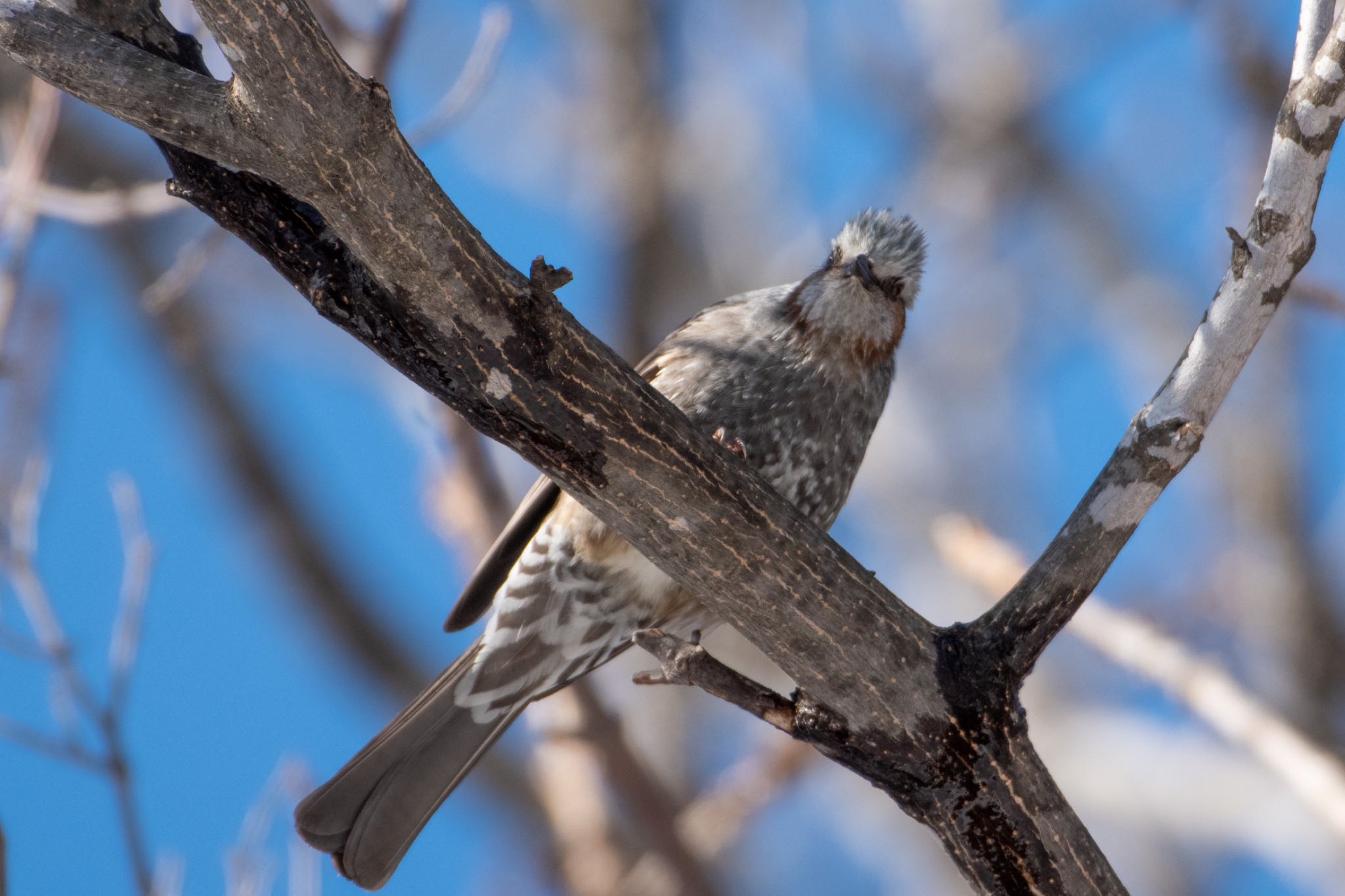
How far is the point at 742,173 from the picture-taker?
9.10 metres

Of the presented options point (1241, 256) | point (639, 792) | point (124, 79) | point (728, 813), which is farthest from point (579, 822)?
point (124, 79)

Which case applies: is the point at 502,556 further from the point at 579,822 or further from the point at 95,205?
the point at 579,822

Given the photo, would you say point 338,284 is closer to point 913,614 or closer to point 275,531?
point 913,614

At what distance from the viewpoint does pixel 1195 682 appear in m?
3.40

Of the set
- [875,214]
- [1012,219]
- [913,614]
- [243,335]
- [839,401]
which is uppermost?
[1012,219]

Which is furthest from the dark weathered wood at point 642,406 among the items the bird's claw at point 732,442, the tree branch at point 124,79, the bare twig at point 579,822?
the bare twig at point 579,822

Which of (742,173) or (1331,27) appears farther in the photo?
(742,173)

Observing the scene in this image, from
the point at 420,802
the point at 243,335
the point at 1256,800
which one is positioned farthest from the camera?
the point at 243,335

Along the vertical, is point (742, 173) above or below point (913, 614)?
above

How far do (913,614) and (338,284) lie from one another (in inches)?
44.6

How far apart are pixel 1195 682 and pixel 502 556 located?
1.82m

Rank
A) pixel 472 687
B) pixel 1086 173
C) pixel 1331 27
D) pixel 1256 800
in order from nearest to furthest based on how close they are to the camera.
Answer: pixel 1331 27, pixel 472 687, pixel 1256 800, pixel 1086 173

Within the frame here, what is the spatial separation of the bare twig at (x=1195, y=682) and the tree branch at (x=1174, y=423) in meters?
0.88

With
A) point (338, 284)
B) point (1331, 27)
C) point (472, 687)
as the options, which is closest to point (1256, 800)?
point (472, 687)
